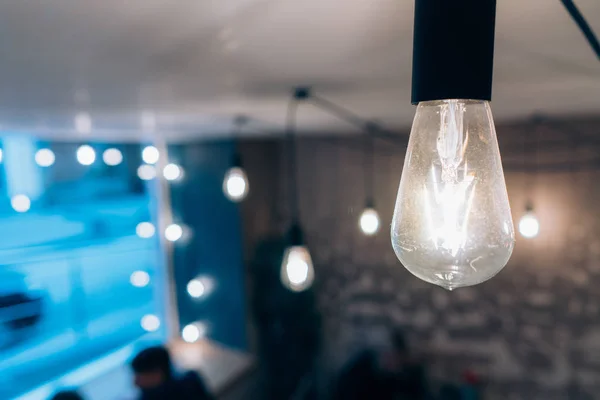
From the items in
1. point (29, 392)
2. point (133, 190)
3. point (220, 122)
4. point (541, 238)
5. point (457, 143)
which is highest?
point (220, 122)

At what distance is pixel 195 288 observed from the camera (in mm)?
4500

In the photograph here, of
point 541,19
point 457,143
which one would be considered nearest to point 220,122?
point 541,19

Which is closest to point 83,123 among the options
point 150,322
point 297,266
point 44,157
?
point 44,157

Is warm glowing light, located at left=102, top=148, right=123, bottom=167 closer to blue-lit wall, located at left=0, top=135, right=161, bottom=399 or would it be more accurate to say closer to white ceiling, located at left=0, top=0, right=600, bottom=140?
blue-lit wall, located at left=0, top=135, right=161, bottom=399

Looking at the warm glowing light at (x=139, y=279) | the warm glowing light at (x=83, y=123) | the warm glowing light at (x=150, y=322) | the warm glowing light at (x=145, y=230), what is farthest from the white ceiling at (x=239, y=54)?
the warm glowing light at (x=150, y=322)

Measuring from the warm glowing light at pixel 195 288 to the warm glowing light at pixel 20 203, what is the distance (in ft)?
5.93

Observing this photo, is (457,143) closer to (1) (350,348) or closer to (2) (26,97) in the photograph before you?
(2) (26,97)

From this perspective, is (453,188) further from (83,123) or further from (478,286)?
(478,286)

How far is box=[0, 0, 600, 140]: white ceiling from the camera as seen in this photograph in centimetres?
94

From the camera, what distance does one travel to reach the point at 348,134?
4547 mm

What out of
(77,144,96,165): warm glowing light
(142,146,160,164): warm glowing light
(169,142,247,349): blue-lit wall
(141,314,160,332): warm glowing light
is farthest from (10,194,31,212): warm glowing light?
(141,314,160,332): warm glowing light

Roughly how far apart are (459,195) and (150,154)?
13.9ft

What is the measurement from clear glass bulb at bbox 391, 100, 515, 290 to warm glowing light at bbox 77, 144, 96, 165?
387 centimetres

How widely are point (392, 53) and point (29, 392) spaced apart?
387cm
